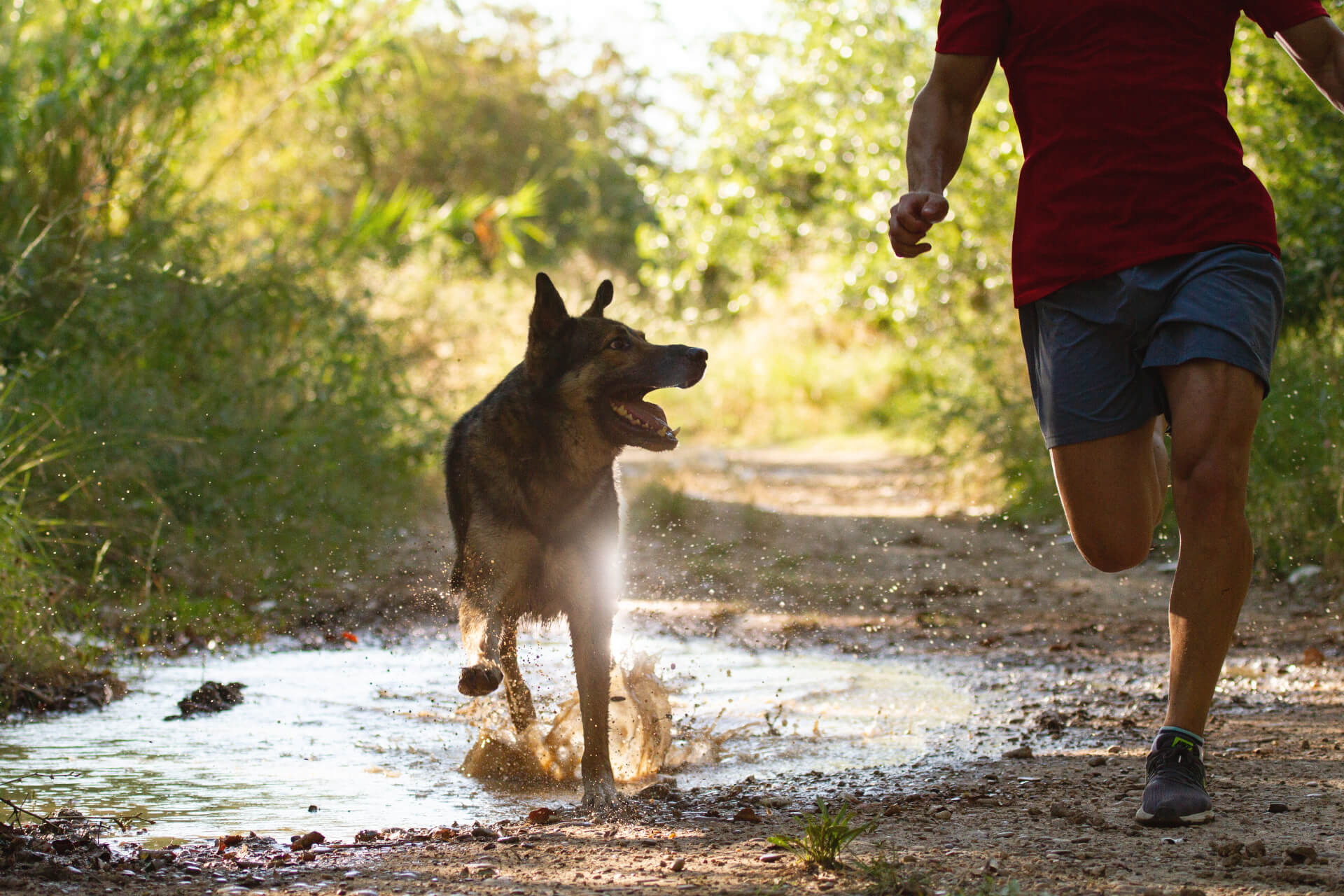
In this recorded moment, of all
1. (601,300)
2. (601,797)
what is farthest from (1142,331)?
(601,300)

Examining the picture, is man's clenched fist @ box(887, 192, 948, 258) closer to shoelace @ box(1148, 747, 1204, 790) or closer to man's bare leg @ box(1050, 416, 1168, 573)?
man's bare leg @ box(1050, 416, 1168, 573)

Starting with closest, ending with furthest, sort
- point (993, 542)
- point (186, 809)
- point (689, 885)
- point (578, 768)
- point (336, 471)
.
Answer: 1. point (689, 885)
2. point (186, 809)
3. point (578, 768)
4. point (336, 471)
5. point (993, 542)

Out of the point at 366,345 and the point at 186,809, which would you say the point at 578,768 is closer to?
the point at 186,809

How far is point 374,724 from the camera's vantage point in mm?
4879

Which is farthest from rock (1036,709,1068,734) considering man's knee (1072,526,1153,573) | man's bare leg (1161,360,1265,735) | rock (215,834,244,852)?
rock (215,834,244,852)

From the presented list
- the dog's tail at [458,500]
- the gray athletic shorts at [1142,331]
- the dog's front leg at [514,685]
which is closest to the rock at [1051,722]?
the gray athletic shorts at [1142,331]

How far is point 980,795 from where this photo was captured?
346cm

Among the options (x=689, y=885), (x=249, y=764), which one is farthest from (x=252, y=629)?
(x=689, y=885)

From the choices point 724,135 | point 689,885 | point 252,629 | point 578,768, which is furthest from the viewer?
point 724,135

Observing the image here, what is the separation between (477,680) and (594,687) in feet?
1.22

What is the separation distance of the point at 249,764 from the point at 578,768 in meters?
1.09

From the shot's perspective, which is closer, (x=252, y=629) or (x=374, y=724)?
(x=374, y=724)

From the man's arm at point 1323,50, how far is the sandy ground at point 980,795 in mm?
1791

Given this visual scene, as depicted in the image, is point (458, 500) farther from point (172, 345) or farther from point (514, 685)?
point (172, 345)
